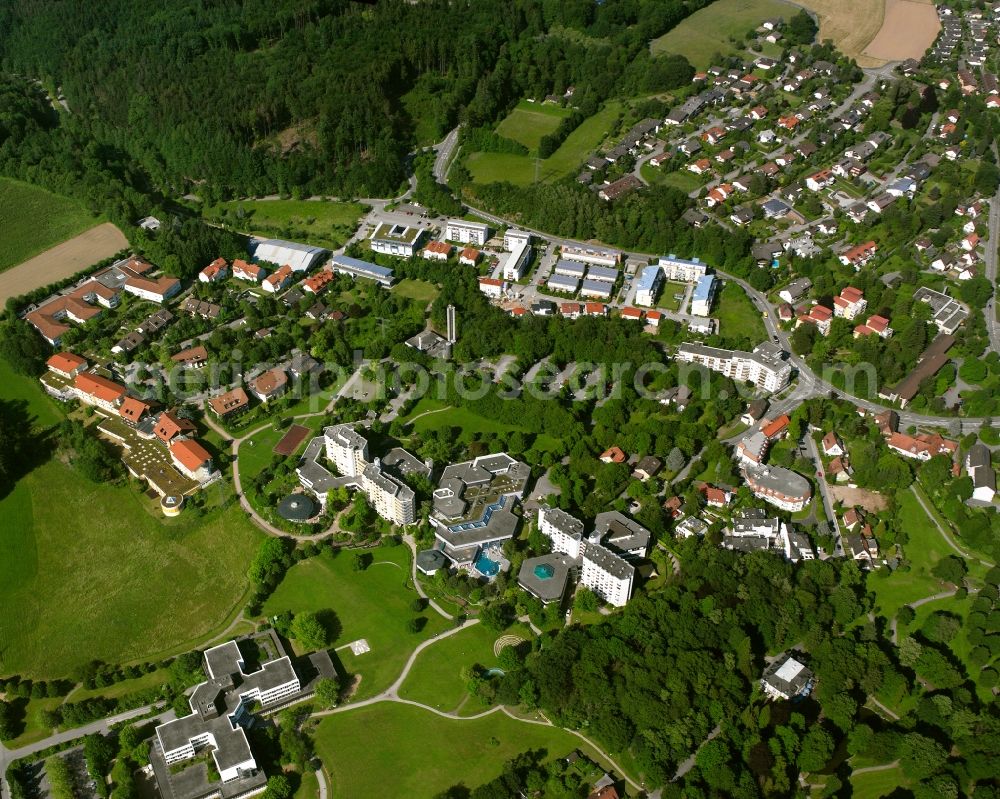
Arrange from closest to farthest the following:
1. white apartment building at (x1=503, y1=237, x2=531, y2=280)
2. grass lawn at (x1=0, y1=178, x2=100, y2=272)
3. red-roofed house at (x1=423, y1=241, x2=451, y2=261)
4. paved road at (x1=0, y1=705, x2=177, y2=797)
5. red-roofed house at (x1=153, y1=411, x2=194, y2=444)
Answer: paved road at (x1=0, y1=705, x2=177, y2=797) < red-roofed house at (x1=153, y1=411, x2=194, y2=444) < white apartment building at (x1=503, y1=237, x2=531, y2=280) < red-roofed house at (x1=423, y1=241, x2=451, y2=261) < grass lawn at (x1=0, y1=178, x2=100, y2=272)

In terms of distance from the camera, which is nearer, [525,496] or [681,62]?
[525,496]

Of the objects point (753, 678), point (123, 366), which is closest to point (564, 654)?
point (753, 678)

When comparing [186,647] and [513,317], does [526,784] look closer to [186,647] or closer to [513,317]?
[186,647]

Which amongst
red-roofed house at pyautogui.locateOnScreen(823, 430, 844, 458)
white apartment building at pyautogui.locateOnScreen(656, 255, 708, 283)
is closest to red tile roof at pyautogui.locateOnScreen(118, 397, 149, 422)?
white apartment building at pyautogui.locateOnScreen(656, 255, 708, 283)

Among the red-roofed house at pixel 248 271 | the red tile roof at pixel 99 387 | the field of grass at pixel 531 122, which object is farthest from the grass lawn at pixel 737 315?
the red tile roof at pixel 99 387

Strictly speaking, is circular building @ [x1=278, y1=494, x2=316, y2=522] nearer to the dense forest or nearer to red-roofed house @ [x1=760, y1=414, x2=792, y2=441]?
red-roofed house @ [x1=760, y1=414, x2=792, y2=441]

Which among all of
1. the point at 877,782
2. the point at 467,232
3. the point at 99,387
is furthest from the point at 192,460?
the point at 877,782

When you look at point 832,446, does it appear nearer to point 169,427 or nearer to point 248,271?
point 169,427

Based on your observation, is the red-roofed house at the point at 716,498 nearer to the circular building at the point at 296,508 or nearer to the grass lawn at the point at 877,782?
the grass lawn at the point at 877,782
